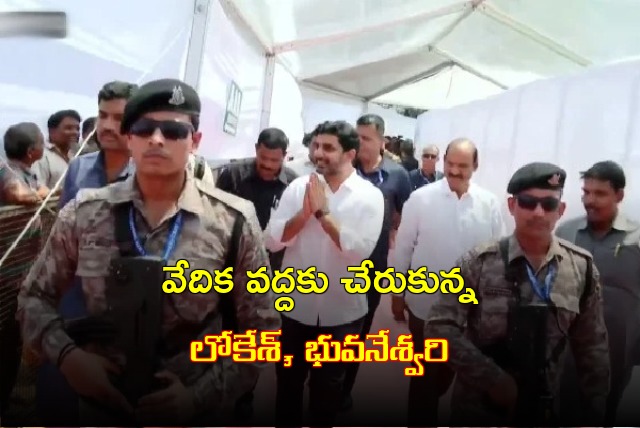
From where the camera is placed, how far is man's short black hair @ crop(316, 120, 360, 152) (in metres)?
1.25

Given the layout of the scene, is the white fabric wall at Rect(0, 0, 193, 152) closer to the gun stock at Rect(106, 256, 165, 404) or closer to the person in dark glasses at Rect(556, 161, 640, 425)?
the gun stock at Rect(106, 256, 165, 404)

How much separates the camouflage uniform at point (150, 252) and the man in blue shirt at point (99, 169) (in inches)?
6.6

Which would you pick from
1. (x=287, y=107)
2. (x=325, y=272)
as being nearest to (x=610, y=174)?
(x=325, y=272)

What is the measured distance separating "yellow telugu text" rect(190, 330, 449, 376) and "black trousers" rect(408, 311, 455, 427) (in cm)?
2

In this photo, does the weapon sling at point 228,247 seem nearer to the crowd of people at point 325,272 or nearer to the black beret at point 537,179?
the crowd of people at point 325,272

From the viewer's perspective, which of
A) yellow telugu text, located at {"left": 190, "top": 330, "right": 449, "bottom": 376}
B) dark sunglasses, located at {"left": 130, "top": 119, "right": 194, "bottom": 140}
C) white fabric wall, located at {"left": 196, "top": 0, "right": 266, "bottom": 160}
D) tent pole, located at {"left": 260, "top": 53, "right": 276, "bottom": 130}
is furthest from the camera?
tent pole, located at {"left": 260, "top": 53, "right": 276, "bottom": 130}

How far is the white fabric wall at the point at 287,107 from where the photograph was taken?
3285 millimetres

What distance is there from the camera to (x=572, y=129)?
4.34 ft

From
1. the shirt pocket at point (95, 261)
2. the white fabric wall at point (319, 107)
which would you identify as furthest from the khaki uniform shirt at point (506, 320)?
the white fabric wall at point (319, 107)

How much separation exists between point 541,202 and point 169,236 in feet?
2.29

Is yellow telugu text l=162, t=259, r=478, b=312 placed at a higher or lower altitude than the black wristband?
higher

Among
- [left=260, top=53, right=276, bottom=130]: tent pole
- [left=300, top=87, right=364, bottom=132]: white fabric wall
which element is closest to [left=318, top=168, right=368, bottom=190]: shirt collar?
[left=260, top=53, right=276, bottom=130]: tent pole

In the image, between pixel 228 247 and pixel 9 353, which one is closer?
pixel 228 247

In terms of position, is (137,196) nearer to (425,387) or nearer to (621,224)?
(425,387)
